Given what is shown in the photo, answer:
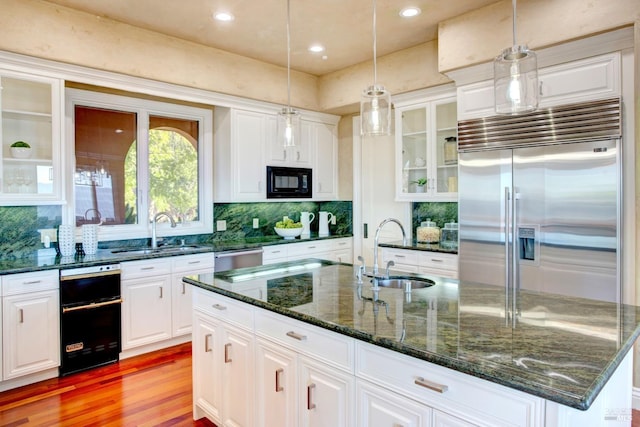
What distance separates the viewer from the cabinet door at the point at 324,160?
17.9 feet

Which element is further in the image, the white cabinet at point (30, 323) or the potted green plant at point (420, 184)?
the potted green plant at point (420, 184)

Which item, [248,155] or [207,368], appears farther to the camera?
[248,155]

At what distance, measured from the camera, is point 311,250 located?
5.09 m

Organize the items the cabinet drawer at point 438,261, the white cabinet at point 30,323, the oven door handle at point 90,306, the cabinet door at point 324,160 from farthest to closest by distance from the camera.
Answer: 1. the cabinet door at point 324,160
2. the cabinet drawer at point 438,261
3. the oven door handle at point 90,306
4. the white cabinet at point 30,323

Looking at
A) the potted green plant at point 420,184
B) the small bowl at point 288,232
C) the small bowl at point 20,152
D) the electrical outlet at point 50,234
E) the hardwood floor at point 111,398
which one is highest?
the small bowl at point 20,152

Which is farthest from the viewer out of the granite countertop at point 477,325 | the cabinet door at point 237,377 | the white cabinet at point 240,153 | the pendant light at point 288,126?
the white cabinet at point 240,153

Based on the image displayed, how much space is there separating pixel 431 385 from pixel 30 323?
3.04m

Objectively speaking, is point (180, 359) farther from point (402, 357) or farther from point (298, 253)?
point (402, 357)

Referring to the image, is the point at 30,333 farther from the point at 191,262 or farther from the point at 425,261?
the point at 425,261

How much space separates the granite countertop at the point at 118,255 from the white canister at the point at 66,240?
7cm

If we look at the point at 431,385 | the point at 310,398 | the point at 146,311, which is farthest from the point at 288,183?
the point at 431,385

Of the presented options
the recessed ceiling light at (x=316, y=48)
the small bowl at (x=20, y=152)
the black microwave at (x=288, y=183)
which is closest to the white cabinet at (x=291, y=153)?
the black microwave at (x=288, y=183)

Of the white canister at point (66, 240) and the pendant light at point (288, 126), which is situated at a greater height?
the pendant light at point (288, 126)

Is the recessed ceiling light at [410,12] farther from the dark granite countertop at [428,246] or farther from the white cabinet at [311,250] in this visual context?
the white cabinet at [311,250]
